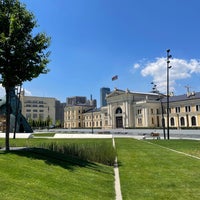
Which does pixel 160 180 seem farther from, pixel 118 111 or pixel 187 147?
pixel 118 111

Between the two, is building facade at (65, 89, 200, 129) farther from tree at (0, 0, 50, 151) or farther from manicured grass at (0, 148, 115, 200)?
manicured grass at (0, 148, 115, 200)

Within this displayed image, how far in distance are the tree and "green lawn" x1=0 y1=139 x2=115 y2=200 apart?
14.3 ft

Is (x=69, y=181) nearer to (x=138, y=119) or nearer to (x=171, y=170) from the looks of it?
(x=171, y=170)

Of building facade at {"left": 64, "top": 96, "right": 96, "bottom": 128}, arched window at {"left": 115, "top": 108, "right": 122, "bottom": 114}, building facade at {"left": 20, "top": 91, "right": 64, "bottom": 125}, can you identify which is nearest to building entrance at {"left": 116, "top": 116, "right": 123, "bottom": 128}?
arched window at {"left": 115, "top": 108, "right": 122, "bottom": 114}

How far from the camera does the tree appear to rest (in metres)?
12.5

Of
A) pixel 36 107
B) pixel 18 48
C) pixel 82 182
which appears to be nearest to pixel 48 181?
pixel 82 182

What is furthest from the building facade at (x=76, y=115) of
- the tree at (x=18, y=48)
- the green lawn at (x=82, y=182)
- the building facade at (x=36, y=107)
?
the green lawn at (x=82, y=182)

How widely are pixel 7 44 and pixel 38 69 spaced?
1.92 metres

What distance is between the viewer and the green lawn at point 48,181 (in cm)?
624

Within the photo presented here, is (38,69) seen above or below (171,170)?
above

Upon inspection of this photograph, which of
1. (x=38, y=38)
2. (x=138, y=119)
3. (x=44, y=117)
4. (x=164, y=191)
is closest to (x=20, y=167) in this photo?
(x=164, y=191)

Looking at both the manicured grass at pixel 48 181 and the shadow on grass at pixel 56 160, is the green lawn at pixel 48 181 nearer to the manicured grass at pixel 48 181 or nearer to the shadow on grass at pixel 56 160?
the manicured grass at pixel 48 181

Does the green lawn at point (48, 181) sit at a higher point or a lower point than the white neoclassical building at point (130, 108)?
lower

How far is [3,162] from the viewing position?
8.62m
